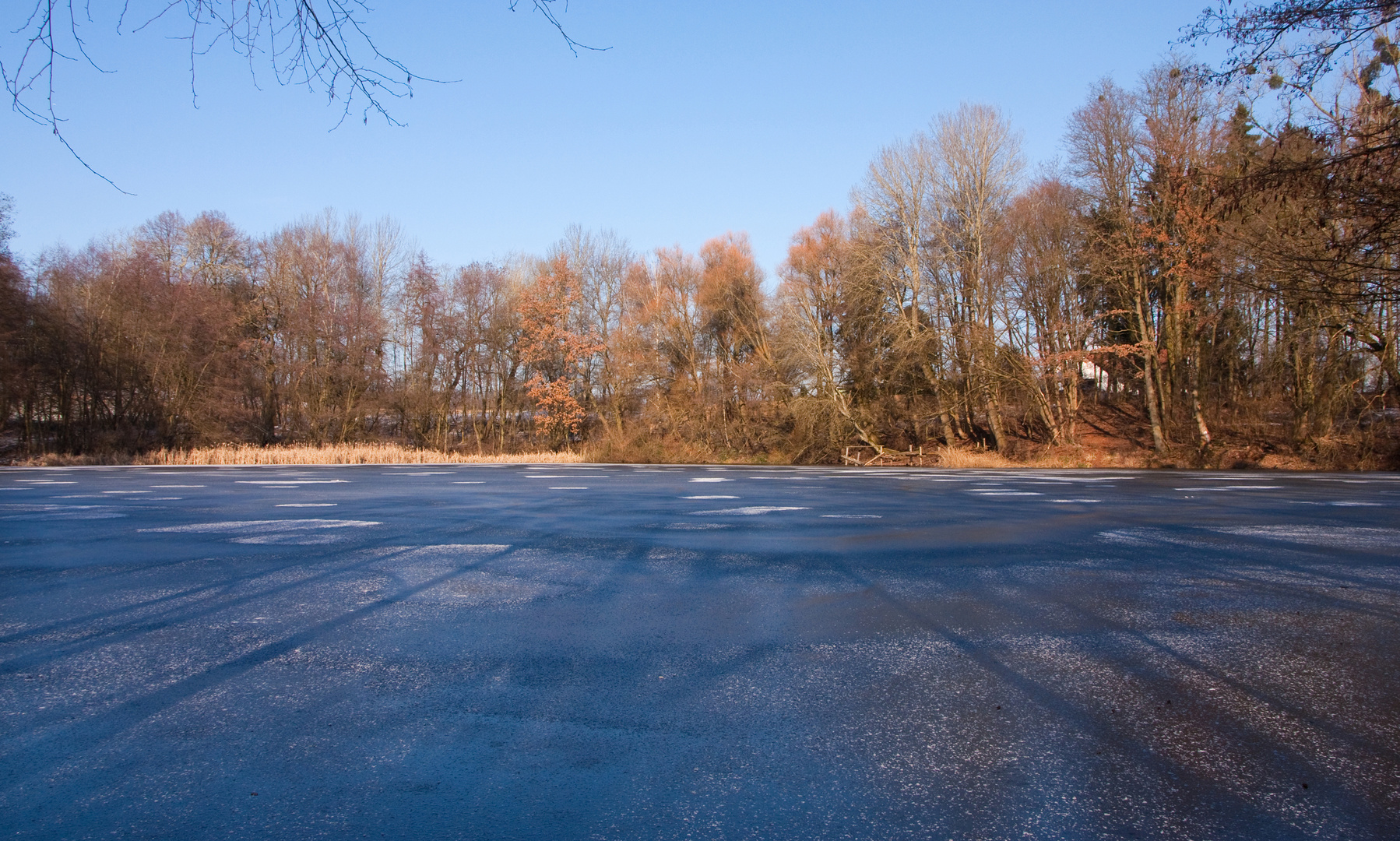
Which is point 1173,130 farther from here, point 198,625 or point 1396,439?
point 198,625

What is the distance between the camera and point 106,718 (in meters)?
3.15

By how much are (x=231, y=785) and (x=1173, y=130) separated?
97.4 feet

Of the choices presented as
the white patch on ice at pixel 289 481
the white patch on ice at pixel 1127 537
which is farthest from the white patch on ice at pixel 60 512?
the white patch on ice at pixel 1127 537

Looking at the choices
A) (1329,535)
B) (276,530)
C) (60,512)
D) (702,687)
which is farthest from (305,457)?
(1329,535)

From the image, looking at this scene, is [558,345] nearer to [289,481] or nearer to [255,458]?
[255,458]

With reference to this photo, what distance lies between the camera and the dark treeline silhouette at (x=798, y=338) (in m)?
24.8

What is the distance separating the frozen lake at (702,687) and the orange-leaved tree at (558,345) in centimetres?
3419

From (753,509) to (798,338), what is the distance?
21.2 m

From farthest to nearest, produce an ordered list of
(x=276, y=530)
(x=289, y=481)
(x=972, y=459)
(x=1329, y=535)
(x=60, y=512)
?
(x=972, y=459), (x=289, y=481), (x=60, y=512), (x=276, y=530), (x=1329, y=535)

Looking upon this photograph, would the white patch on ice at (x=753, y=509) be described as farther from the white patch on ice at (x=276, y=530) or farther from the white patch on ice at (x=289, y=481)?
the white patch on ice at (x=289, y=481)

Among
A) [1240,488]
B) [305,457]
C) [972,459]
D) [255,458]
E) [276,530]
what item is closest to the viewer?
[276,530]

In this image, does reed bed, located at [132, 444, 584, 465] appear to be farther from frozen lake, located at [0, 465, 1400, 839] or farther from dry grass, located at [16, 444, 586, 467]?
frozen lake, located at [0, 465, 1400, 839]

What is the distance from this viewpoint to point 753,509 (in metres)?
11.1

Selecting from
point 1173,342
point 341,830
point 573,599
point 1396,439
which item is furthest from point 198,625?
point 1173,342
